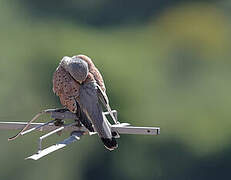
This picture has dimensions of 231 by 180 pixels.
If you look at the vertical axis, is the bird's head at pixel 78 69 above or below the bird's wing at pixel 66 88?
above

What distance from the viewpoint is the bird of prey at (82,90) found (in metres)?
3.75

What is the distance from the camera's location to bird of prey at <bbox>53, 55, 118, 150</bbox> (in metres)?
3.75

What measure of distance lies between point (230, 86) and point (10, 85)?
2466mm

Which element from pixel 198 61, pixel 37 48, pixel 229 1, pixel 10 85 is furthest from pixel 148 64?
pixel 229 1

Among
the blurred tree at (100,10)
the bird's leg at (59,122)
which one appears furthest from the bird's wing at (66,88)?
the blurred tree at (100,10)

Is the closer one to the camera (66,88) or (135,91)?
(66,88)

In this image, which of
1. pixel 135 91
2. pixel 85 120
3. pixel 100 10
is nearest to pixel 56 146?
pixel 85 120

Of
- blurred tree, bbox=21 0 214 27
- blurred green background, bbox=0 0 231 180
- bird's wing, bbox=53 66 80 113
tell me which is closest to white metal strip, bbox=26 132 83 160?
bird's wing, bbox=53 66 80 113

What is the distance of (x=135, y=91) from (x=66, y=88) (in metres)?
4.95

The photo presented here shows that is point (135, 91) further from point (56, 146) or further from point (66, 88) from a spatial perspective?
point (56, 146)

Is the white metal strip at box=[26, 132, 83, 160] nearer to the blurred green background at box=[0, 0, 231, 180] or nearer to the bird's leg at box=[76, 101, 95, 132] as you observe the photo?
the bird's leg at box=[76, 101, 95, 132]

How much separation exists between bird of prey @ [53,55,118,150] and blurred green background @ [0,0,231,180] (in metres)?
3.48

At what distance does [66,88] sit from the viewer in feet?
12.8

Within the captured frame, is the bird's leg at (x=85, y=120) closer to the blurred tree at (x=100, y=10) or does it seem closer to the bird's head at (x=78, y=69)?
the bird's head at (x=78, y=69)
